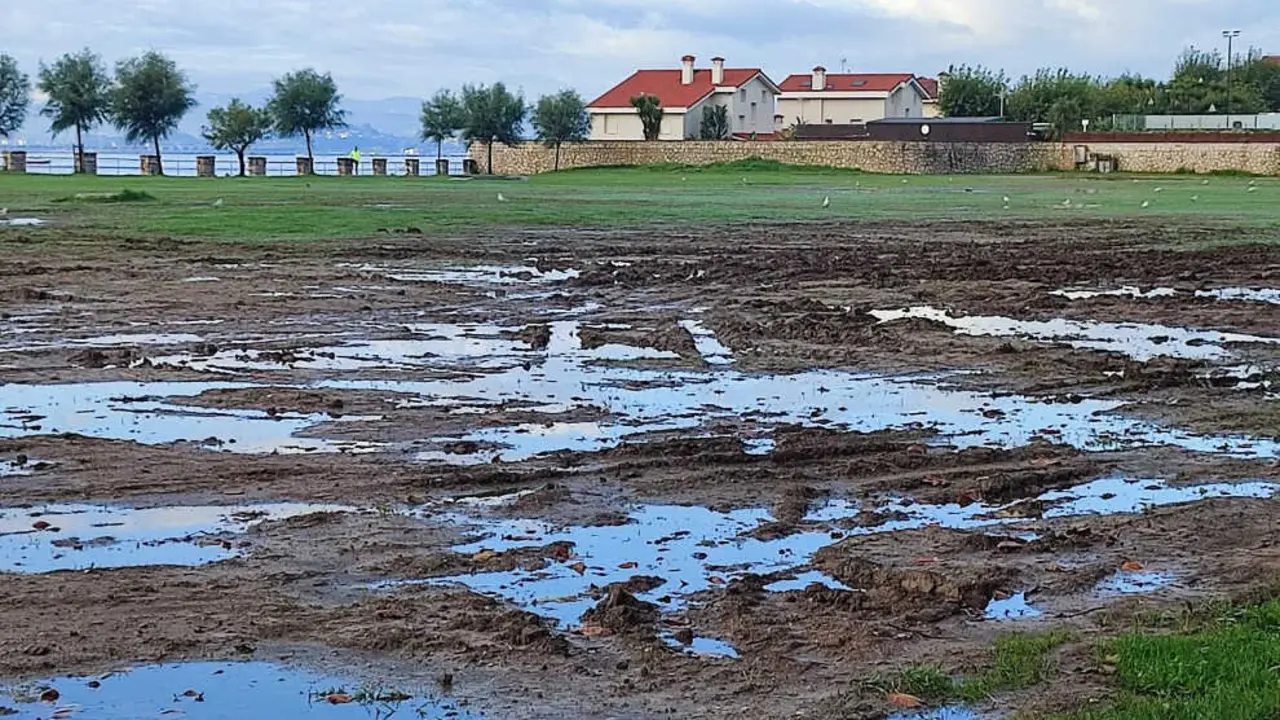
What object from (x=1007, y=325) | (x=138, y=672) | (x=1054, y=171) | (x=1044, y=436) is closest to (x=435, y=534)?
(x=138, y=672)

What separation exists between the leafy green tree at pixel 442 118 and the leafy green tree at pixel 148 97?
17.3 meters

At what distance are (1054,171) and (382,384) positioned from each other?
82.2 m

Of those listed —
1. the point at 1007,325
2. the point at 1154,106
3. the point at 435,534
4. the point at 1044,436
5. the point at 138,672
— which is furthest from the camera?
the point at 1154,106

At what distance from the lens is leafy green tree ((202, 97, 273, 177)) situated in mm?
90625

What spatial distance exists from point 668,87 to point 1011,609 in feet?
384

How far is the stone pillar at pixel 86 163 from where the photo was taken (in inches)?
3354

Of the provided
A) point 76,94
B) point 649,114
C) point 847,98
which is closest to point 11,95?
point 76,94

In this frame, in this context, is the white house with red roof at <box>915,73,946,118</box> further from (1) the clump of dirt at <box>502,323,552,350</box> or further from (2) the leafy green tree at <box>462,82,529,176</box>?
(1) the clump of dirt at <box>502,323,552,350</box>

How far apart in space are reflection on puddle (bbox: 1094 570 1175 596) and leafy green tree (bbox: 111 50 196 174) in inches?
3411

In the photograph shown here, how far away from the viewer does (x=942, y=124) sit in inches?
3848

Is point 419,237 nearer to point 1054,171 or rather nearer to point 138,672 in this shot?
point 138,672

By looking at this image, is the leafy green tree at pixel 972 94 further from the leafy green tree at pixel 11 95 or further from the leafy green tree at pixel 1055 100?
the leafy green tree at pixel 11 95

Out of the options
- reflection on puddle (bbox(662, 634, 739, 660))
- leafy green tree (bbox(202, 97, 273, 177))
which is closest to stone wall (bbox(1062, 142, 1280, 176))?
leafy green tree (bbox(202, 97, 273, 177))

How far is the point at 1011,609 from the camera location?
25.1 feet
